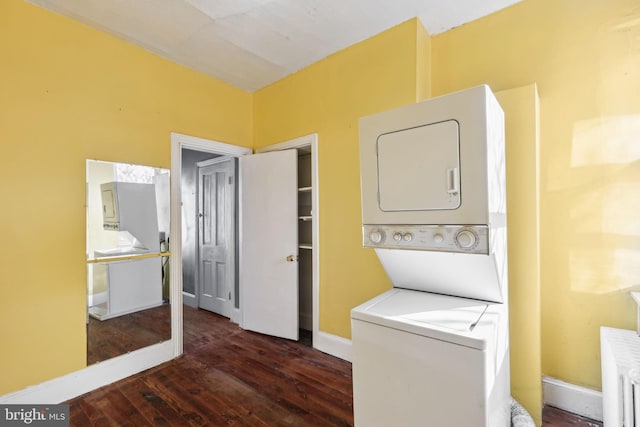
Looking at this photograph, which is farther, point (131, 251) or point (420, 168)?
point (131, 251)

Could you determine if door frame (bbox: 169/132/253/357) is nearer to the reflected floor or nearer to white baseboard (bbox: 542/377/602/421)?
the reflected floor

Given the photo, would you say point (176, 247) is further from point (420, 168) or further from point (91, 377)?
point (420, 168)

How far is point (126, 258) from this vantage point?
7.98ft

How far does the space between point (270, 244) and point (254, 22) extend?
208cm

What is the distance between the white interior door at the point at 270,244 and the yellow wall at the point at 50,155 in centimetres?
117

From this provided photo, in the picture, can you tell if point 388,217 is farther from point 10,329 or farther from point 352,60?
point 10,329

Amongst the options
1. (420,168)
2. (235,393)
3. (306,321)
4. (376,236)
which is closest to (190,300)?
(306,321)

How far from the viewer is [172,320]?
8.87ft

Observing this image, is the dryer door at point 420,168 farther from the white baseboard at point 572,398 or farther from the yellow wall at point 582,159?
the white baseboard at point 572,398

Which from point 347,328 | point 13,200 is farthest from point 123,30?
point 347,328

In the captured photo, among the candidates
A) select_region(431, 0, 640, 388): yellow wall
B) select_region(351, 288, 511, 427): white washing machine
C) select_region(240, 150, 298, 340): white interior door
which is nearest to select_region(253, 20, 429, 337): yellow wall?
select_region(240, 150, 298, 340): white interior door

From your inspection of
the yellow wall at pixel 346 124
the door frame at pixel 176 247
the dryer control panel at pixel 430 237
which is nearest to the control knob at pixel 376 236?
the dryer control panel at pixel 430 237

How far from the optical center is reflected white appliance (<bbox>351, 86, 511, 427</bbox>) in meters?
1.17

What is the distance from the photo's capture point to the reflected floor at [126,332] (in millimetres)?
2225
